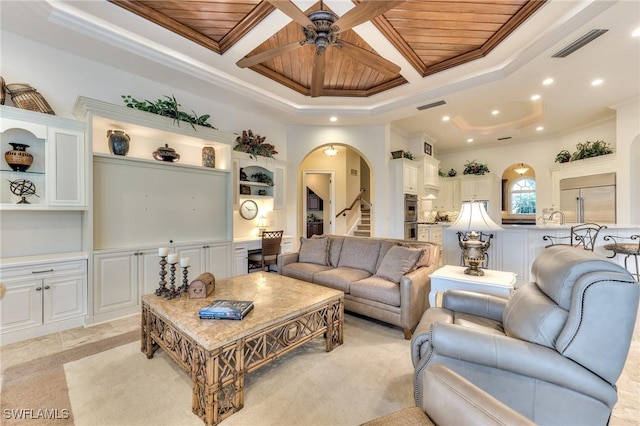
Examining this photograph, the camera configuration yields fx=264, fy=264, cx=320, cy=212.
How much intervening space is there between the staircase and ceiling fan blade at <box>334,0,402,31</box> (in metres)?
5.89

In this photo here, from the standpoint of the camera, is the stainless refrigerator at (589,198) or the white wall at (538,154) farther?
the white wall at (538,154)

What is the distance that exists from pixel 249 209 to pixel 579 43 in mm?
5064

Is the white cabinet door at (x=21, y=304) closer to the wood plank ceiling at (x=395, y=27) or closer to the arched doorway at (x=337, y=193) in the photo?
the wood plank ceiling at (x=395, y=27)

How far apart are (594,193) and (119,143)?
8574 millimetres

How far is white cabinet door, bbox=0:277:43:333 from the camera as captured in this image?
2.50m

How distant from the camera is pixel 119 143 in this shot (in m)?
3.31

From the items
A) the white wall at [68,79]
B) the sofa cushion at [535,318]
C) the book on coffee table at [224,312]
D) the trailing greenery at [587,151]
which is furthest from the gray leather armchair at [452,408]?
the trailing greenery at [587,151]

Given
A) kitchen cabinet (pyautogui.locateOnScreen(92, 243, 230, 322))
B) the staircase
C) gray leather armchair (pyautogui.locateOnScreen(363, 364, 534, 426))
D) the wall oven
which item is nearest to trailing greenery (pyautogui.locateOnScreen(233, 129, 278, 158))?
kitchen cabinet (pyautogui.locateOnScreen(92, 243, 230, 322))

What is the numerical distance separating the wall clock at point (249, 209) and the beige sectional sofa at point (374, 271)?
141cm

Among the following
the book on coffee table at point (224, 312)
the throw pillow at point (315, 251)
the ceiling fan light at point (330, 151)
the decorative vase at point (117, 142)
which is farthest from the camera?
the ceiling fan light at point (330, 151)

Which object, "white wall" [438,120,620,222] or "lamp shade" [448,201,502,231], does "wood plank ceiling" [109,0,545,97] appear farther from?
"white wall" [438,120,620,222]

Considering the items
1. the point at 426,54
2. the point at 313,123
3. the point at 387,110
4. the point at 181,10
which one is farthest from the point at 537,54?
the point at 181,10

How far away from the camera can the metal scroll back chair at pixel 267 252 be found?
178 inches

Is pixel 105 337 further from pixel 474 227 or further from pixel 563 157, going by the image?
pixel 563 157
